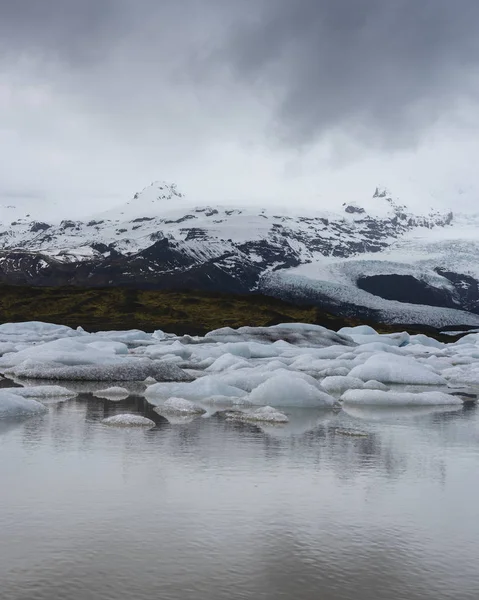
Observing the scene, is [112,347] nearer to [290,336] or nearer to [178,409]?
[290,336]

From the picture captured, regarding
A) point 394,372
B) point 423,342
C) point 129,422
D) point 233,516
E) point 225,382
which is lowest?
point 233,516

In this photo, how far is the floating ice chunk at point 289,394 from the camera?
48.1ft

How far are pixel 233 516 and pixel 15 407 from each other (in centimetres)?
674

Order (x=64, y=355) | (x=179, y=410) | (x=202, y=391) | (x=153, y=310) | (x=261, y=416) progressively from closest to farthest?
1. (x=261, y=416)
2. (x=179, y=410)
3. (x=202, y=391)
4. (x=64, y=355)
5. (x=153, y=310)

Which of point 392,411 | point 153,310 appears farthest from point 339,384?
point 153,310

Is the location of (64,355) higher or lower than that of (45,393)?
higher

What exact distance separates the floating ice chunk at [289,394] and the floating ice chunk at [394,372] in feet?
20.7

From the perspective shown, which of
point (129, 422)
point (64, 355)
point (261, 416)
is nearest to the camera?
point (129, 422)

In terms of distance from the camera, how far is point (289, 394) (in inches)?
579

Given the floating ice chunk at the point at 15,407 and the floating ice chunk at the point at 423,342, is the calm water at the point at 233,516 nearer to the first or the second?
the floating ice chunk at the point at 15,407

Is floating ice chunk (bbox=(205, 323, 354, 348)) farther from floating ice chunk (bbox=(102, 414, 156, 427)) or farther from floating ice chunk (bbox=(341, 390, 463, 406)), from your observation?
floating ice chunk (bbox=(102, 414, 156, 427))

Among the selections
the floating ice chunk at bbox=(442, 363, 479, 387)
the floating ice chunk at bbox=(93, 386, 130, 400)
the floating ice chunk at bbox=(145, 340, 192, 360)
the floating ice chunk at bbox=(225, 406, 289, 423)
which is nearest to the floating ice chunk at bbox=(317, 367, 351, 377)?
the floating ice chunk at bbox=(442, 363, 479, 387)

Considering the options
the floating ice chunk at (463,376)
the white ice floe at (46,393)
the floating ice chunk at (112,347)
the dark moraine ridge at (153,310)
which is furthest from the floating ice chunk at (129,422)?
the dark moraine ridge at (153,310)

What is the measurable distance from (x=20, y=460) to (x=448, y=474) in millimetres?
5157
